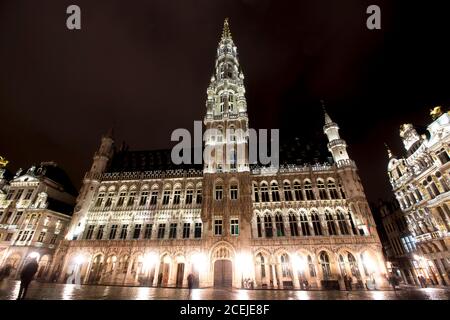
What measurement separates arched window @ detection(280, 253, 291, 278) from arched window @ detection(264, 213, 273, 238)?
9.43 ft

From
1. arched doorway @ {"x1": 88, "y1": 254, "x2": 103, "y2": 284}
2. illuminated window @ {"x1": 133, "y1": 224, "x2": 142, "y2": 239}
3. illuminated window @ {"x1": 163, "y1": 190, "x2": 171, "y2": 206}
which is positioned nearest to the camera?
arched doorway @ {"x1": 88, "y1": 254, "x2": 103, "y2": 284}

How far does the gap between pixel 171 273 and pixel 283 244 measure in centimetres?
1486

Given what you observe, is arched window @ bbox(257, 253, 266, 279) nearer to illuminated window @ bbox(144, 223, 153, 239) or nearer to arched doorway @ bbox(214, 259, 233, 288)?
arched doorway @ bbox(214, 259, 233, 288)

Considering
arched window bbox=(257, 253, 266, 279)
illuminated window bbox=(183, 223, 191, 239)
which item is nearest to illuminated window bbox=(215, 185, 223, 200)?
illuminated window bbox=(183, 223, 191, 239)

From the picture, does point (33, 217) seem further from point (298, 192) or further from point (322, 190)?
point (322, 190)

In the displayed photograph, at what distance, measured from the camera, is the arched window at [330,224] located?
89.3 feet

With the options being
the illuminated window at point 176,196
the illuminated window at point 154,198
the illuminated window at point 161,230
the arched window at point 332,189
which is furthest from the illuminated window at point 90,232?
the arched window at point 332,189

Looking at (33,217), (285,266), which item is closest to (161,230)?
(285,266)

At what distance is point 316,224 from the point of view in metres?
28.0

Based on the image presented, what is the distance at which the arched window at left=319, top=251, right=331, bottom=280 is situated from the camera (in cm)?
2494

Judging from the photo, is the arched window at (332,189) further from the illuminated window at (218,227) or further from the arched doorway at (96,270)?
the arched doorway at (96,270)

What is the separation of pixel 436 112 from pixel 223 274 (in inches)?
1389

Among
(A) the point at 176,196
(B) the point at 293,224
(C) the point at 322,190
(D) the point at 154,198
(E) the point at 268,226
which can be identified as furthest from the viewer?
(D) the point at 154,198
